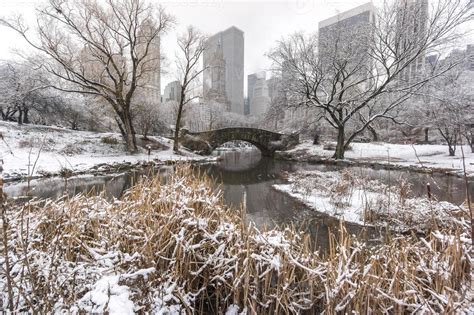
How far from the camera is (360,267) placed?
1688 mm

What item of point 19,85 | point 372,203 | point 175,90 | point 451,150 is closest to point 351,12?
point 451,150

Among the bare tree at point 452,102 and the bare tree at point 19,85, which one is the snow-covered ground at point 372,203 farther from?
the bare tree at point 19,85

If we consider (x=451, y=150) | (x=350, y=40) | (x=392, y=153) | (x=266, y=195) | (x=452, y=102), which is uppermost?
(x=350, y=40)

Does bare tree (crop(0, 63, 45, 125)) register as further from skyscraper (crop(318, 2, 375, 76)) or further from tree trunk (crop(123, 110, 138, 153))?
skyscraper (crop(318, 2, 375, 76))

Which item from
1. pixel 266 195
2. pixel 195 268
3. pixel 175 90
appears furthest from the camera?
pixel 175 90

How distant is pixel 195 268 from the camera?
207 cm

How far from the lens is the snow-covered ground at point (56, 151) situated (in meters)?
10.0

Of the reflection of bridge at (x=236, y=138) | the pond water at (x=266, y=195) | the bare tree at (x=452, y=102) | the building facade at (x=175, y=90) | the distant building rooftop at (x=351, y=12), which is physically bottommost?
the pond water at (x=266, y=195)

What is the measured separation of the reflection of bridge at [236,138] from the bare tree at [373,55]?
224 inches

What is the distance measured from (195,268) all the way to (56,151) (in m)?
16.3

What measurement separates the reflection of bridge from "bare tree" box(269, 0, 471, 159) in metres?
5.70

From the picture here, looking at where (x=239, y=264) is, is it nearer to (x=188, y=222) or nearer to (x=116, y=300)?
(x=188, y=222)

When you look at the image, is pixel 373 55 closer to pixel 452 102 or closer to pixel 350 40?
pixel 350 40

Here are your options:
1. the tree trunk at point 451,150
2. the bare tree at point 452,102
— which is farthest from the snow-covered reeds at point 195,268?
the tree trunk at point 451,150
